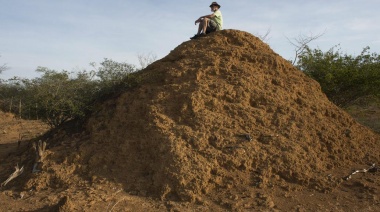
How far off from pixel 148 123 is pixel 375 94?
646 cm

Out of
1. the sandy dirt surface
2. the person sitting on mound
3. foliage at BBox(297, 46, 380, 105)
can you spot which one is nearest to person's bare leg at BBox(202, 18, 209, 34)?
the person sitting on mound

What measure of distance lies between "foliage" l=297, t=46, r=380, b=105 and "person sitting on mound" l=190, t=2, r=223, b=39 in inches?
128

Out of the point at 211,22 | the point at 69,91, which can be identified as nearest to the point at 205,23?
the point at 211,22

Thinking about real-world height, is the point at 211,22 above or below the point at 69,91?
above

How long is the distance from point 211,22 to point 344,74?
3.90m

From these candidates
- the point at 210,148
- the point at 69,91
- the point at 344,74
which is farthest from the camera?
the point at 344,74

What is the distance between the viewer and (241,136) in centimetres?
557

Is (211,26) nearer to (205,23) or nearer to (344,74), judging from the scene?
(205,23)

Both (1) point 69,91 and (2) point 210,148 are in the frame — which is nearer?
(2) point 210,148

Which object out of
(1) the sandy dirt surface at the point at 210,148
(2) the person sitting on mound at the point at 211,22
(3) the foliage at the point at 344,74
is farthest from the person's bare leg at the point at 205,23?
(3) the foliage at the point at 344,74

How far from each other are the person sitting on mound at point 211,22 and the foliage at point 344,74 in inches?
128

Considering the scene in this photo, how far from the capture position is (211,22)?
7375 millimetres

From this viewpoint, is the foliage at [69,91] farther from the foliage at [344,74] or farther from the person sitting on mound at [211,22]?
the foliage at [344,74]

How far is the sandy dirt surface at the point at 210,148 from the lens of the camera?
192 inches
